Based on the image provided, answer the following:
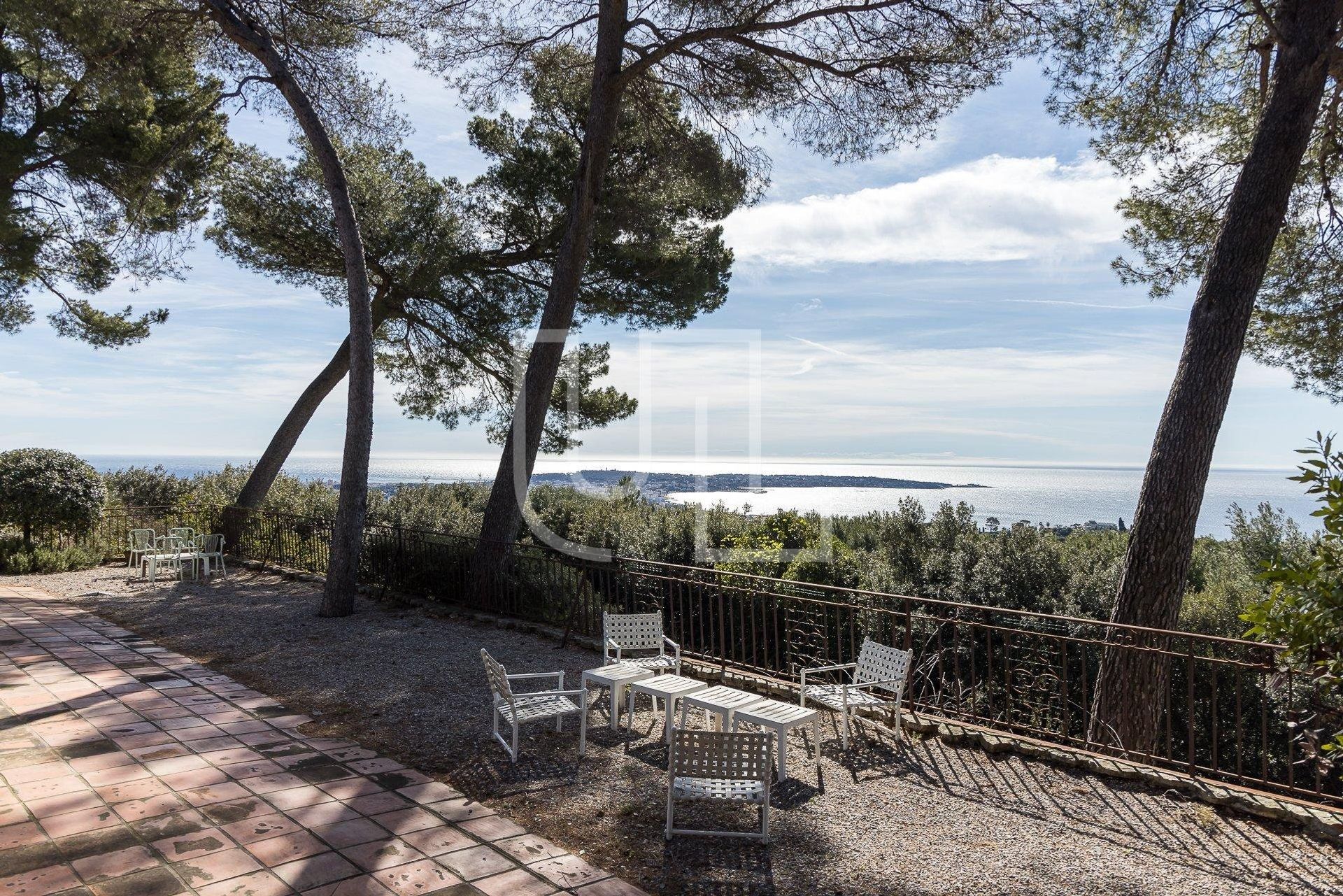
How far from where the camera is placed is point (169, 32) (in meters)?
11.3

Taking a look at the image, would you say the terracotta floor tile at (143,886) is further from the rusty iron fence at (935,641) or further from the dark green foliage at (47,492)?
the dark green foliage at (47,492)

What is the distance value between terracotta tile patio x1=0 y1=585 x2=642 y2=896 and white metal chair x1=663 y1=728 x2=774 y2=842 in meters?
0.65

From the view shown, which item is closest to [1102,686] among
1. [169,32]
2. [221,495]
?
[169,32]

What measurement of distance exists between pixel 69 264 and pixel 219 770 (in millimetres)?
13543

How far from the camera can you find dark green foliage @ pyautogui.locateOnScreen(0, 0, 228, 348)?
10773 mm

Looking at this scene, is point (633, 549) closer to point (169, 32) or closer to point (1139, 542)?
point (1139, 542)

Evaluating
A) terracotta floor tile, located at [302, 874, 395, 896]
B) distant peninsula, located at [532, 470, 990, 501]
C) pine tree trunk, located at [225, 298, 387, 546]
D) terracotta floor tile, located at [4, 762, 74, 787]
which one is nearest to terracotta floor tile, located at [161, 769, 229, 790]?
terracotta floor tile, located at [4, 762, 74, 787]

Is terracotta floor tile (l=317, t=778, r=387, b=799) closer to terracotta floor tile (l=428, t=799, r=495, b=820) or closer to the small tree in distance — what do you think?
terracotta floor tile (l=428, t=799, r=495, b=820)

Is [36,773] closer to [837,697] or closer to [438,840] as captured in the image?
[438,840]

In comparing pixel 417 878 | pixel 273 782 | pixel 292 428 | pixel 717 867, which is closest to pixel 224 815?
pixel 273 782

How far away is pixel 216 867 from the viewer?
10.9 feet

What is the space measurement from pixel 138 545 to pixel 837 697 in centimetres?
1288

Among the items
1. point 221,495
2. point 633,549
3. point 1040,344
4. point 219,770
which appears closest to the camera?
point 219,770

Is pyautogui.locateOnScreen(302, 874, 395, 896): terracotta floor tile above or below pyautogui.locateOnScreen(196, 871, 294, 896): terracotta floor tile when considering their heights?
below
